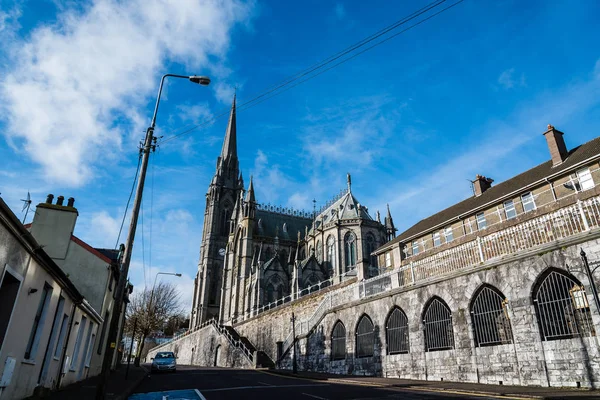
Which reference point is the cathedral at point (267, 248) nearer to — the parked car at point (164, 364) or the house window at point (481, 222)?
the house window at point (481, 222)

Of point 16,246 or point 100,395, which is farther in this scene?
point 100,395

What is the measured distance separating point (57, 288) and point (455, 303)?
1387cm

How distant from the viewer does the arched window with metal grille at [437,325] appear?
582 inches

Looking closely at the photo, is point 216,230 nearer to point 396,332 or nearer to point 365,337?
point 365,337

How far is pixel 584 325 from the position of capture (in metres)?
10.6

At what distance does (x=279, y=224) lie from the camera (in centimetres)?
7025

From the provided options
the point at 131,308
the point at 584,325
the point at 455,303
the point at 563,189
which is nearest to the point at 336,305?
the point at 455,303

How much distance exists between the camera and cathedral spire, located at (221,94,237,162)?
85.2 m

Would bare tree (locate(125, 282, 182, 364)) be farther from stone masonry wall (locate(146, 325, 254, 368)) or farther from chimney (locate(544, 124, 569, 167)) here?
chimney (locate(544, 124, 569, 167))

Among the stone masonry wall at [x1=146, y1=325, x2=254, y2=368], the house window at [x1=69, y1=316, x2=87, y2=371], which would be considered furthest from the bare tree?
the house window at [x1=69, y1=316, x2=87, y2=371]

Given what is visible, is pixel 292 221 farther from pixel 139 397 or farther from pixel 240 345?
pixel 139 397

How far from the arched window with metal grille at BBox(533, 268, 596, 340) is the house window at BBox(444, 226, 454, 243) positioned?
1738 centimetres

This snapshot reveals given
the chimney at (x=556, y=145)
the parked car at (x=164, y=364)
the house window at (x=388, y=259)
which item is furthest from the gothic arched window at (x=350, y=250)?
the chimney at (x=556, y=145)

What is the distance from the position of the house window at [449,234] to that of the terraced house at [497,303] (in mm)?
638
